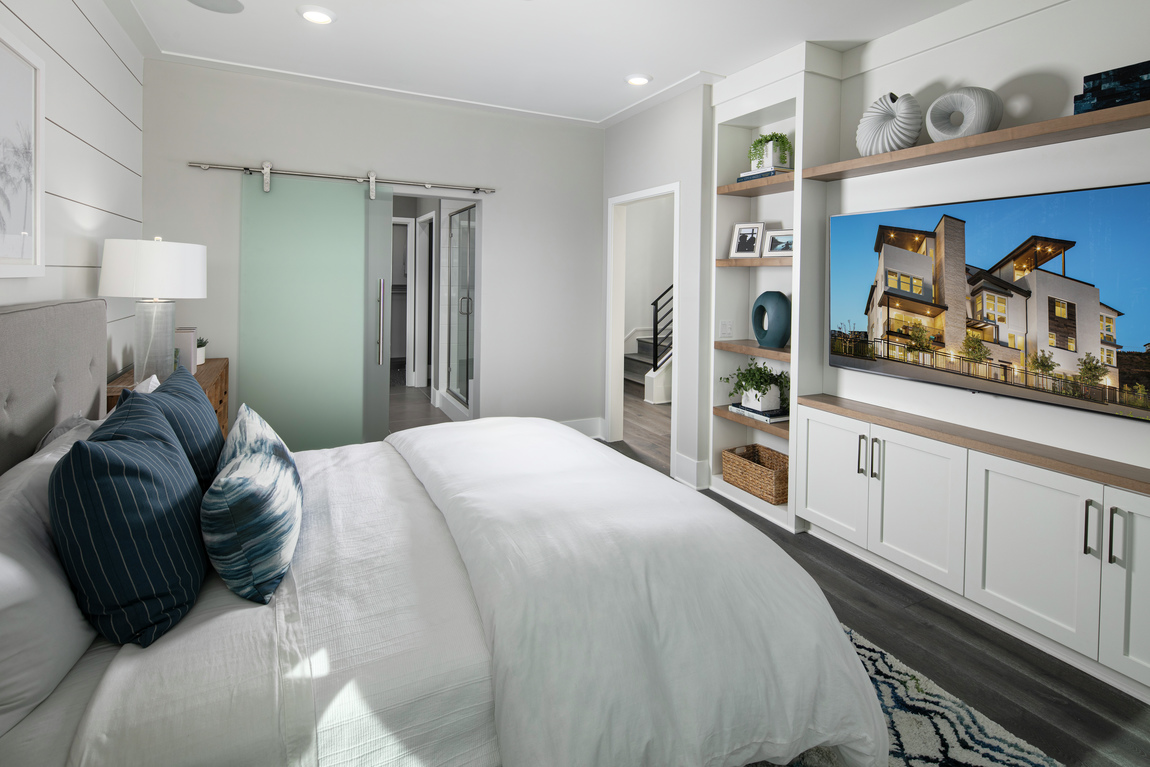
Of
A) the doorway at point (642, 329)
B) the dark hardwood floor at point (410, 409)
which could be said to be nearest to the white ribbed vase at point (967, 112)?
the doorway at point (642, 329)

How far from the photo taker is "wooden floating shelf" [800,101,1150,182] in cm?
212

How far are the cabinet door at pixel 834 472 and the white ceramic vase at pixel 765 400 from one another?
1.45 ft

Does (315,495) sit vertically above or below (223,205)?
below

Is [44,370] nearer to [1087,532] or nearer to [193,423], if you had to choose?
[193,423]

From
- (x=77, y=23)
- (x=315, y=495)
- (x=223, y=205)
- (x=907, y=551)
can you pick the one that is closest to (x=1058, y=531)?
(x=907, y=551)

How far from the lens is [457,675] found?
1.30 meters

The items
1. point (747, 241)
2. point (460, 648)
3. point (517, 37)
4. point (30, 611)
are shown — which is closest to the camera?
point (30, 611)

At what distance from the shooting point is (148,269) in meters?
2.77

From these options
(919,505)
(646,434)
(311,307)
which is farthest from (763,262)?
(311,307)

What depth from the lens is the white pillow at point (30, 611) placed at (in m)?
1.02

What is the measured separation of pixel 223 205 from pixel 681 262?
3068 millimetres

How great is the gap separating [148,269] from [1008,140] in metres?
3.67

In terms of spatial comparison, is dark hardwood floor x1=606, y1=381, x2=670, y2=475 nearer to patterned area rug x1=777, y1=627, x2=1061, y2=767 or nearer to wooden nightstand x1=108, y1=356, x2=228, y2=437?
patterned area rug x1=777, y1=627, x2=1061, y2=767

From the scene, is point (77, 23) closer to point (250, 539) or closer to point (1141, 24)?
point (250, 539)
